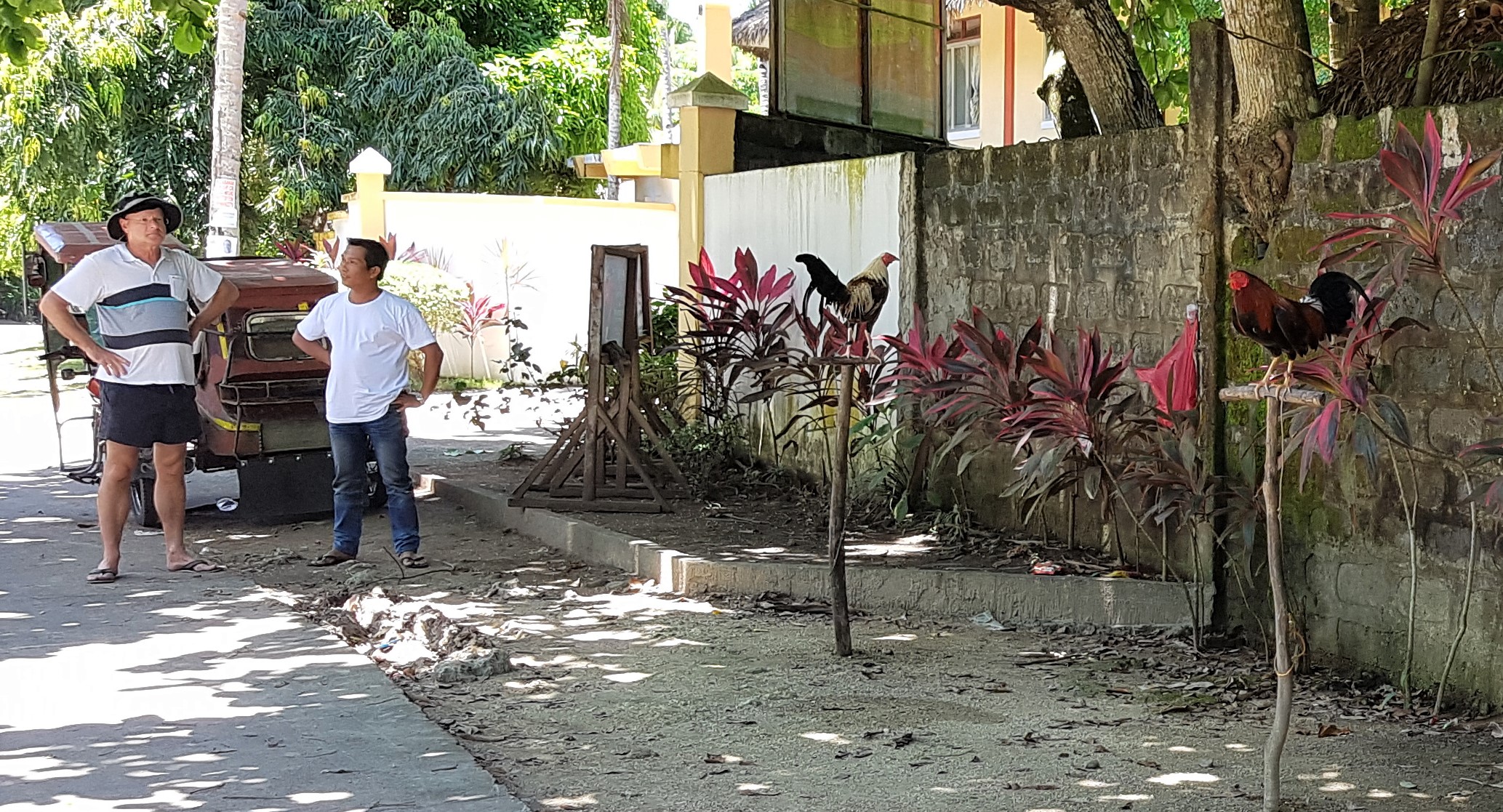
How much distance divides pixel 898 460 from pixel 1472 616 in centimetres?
365

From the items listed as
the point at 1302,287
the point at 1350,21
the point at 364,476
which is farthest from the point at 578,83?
the point at 1302,287

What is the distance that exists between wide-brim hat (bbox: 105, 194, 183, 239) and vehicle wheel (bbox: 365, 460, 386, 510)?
225 cm

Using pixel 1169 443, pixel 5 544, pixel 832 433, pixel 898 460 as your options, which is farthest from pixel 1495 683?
pixel 5 544

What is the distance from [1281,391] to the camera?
3.95m

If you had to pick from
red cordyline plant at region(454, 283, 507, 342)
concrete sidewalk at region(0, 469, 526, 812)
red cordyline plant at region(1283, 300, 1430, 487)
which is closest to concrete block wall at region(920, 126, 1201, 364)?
red cordyline plant at region(1283, 300, 1430, 487)

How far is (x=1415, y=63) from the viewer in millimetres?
5734

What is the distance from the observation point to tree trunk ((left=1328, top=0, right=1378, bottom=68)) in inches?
289

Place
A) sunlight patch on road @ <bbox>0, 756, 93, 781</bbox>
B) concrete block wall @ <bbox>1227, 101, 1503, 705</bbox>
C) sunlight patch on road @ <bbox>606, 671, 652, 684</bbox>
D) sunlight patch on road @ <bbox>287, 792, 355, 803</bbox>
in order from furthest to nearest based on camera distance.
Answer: sunlight patch on road @ <bbox>606, 671, 652, 684</bbox>, concrete block wall @ <bbox>1227, 101, 1503, 705</bbox>, sunlight patch on road @ <bbox>0, 756, 93, 781</bbox>, sunlight patch on road @ <bbox>287, 792, 355, 803</bbox>

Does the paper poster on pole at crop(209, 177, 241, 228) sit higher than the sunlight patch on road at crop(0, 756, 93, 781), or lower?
higher

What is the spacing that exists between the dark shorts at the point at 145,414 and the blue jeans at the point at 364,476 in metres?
0.74

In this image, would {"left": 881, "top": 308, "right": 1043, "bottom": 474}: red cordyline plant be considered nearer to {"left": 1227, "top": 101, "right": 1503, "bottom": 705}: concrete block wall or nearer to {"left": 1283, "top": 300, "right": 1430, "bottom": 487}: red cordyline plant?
{"left": 1227, "top": 101, "right": 1503, "bottom": 705}: concrete block wall

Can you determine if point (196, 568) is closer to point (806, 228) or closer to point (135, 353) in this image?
point (135, 353)

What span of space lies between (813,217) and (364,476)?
3.21 metres

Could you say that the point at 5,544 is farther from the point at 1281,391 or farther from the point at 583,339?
the point at 583,339
